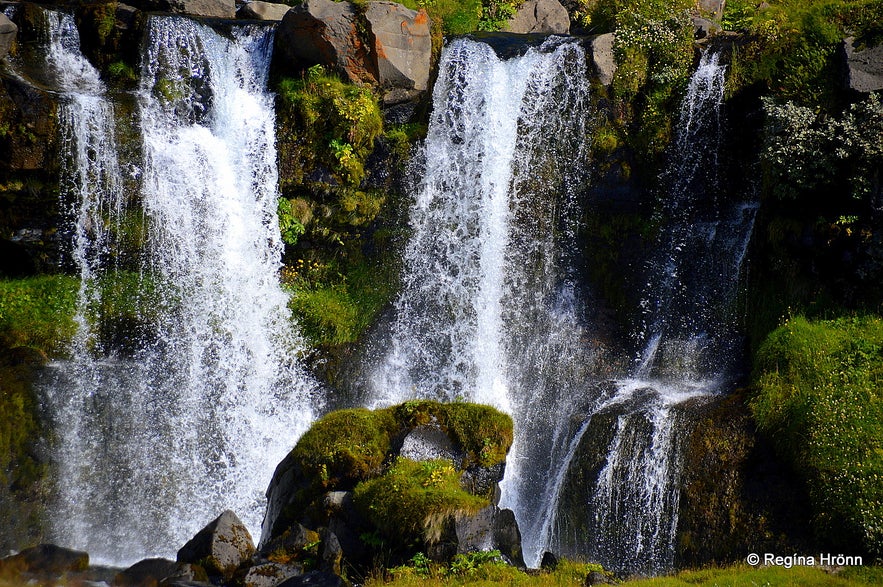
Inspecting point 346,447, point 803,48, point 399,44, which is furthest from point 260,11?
point 346,447

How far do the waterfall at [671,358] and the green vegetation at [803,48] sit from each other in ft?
2.36

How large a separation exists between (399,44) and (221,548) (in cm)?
1096

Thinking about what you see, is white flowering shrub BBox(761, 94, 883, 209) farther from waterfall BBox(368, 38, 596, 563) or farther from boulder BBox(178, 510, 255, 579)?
boulder BBox(178, 510, 255, 579)

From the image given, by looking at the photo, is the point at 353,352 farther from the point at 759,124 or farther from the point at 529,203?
the point at 759,124

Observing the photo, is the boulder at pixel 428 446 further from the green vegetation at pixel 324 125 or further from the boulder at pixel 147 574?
the green vegetation at pixel 324 125

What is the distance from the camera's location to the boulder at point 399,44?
624 inches

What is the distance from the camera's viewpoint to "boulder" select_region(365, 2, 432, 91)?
1586 centimetres

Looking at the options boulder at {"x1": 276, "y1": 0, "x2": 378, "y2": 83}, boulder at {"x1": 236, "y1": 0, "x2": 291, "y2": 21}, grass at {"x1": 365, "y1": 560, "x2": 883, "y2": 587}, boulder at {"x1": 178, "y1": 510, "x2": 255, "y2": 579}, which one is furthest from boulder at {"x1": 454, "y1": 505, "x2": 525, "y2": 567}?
boulder at {"x1": 236, "y1": 0, "x2": 291, "y2": 21}

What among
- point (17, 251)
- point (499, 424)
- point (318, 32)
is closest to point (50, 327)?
point (17, 251)

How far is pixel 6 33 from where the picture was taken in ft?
47.5

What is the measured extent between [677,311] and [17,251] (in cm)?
1332

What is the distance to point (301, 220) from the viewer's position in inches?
631

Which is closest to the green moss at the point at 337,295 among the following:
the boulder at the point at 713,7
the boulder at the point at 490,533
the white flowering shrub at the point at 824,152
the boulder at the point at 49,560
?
the boulder at the point at 49,560

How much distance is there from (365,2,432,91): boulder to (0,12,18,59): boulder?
7.03 meters
